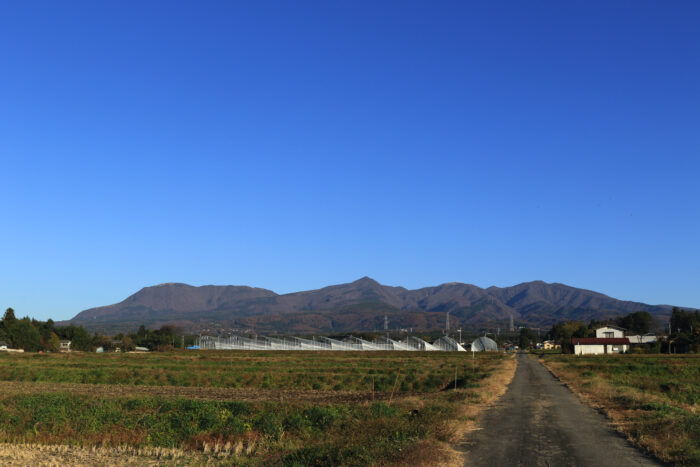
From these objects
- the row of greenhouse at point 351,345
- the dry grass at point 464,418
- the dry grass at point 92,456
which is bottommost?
the row of greenhouse at point 351,345

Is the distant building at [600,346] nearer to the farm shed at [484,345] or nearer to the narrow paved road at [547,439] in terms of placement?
the farm shed at [484,345]

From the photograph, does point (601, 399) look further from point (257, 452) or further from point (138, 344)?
point (138, 344)

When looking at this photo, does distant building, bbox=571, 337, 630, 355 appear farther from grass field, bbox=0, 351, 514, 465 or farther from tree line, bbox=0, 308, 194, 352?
tree line, bbox=0, 308, 194, 352

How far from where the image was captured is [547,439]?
62.8 feet

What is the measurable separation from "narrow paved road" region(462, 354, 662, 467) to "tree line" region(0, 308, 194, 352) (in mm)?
142668

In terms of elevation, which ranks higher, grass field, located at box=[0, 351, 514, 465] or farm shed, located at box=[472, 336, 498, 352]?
grass field, located at box=[0, 351, 514, 465]

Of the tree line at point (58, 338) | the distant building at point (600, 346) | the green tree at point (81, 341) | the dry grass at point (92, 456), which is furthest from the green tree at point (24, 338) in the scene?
the dry grass at point (92, 456)

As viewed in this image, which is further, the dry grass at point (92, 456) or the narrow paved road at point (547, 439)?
the dry grass at point (92, 456)

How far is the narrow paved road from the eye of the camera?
1597 cm

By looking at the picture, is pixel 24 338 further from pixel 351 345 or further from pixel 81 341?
pixel 351 345

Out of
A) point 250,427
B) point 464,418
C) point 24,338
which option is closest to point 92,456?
point 250,427

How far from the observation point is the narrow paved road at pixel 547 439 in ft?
52.4

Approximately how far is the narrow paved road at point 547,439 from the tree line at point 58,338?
143 meters

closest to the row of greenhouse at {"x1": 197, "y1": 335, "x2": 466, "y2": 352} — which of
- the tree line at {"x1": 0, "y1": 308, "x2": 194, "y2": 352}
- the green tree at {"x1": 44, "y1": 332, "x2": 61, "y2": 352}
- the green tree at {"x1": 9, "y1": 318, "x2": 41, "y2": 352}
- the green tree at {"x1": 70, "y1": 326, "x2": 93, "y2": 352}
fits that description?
the tree line at {"x1": 0, "y1": 308, "x2": 194, "y2": 352}
